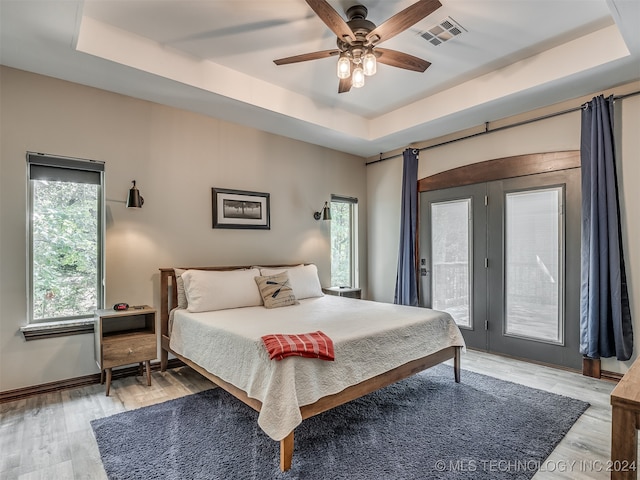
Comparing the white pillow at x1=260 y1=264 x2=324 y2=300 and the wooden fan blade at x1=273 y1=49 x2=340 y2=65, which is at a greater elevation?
the wooden fan blade at x1=273 y1=49 x2=340 y2=65

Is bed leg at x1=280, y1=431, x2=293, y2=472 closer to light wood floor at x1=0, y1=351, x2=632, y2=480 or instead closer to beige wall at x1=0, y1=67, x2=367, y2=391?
light wood floor at x1=0, y1=351, x2=632, y2=480

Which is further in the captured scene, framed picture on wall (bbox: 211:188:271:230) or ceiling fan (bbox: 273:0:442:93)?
framed picture on wall (bbox: 211:188:271:230)

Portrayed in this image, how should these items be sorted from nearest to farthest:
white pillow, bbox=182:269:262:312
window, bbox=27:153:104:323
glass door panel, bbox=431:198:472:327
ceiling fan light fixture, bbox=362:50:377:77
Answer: ceiling fan light fixture, bbox=362:50:377:77
window, bbox=27:153:104:323
white pillow, bbox=182:269:262:312
glass door panel, bbox=431:198:472:327

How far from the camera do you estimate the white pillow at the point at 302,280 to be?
13.2ft

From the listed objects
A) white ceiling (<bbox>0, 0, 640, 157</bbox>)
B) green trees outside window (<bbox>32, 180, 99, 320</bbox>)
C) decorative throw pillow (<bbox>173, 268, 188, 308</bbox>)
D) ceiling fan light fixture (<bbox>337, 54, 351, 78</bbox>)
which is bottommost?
decorative throw pillow (<bbox>173, 268, 188, 308</bbox>)

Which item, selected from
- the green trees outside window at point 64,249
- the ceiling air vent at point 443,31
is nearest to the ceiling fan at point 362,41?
the ceiling air vent at point 443,31

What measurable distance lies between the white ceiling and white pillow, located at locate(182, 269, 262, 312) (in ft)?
5.87

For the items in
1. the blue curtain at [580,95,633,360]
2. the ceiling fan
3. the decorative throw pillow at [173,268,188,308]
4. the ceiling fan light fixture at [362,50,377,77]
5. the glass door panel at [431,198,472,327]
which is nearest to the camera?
the ceiling fan

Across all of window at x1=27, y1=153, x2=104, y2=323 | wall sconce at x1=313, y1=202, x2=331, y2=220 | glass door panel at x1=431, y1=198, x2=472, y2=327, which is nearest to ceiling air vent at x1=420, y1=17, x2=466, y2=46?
glass door panel at x1=431, y1=198, x2=472, y2=327

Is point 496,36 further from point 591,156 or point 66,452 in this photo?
point 66,452

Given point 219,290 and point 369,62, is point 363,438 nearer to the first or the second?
point 219,290

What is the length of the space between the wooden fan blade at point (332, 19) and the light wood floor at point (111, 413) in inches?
112

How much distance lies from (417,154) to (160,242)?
3586mm

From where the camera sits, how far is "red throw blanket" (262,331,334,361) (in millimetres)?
2002
